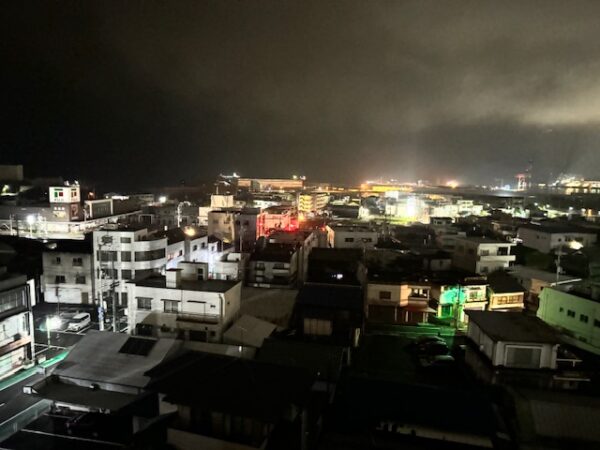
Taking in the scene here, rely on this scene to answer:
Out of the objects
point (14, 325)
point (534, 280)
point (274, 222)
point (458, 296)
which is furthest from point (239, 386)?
point (274, 222)

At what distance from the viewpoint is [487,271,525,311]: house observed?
55.2 feet

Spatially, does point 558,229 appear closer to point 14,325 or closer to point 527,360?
point 527,360

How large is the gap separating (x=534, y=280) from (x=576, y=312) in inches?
191

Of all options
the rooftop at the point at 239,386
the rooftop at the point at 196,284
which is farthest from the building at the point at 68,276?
the rooftop at the point at 239,386

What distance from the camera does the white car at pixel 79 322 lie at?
16.0 metres

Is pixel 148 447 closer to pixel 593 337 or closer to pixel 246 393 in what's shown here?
pixel 246 393

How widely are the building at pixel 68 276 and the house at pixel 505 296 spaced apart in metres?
17.9

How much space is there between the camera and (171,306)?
13.5 m

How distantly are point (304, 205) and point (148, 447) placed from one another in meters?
49.6

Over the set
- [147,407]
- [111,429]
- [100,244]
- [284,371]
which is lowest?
[111,429]

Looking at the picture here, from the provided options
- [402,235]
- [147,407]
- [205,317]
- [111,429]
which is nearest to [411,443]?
[147,407]

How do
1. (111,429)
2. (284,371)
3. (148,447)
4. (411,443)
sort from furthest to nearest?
(111,429) < (284,371) < (411,443) < (148,447)

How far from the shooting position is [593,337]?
548 inches

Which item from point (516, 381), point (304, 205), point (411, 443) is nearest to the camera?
point (411, 443)
